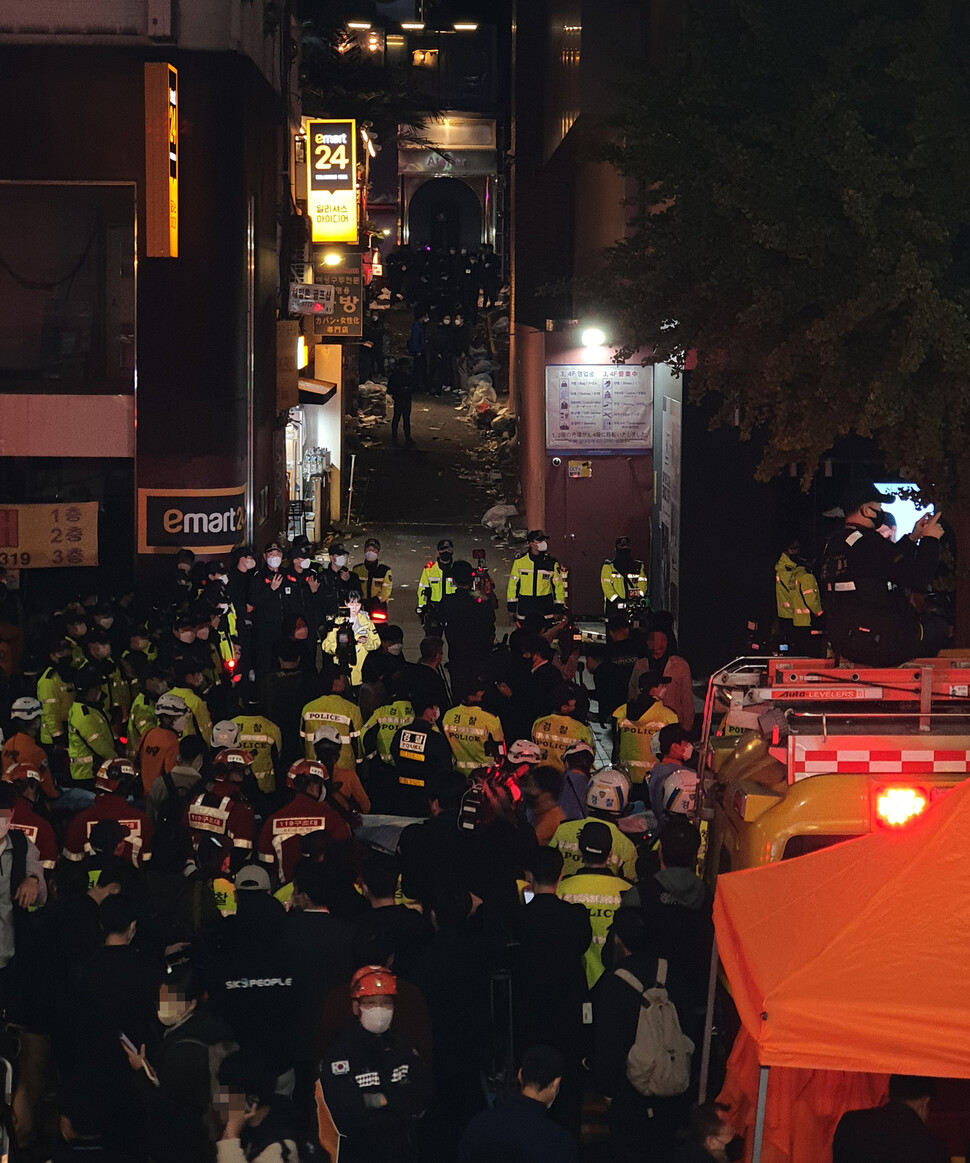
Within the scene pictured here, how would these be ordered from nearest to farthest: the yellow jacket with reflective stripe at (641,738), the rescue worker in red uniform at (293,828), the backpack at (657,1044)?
the backpack at (657,1044), the rescue worker in red uniform at (293,828), the yellow jacket with reflective stripe at (641,738)

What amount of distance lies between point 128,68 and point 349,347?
60.7 feet

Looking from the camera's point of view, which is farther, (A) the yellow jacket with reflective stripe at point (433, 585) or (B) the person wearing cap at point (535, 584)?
(B) the person wearing cap at point (535, 584)

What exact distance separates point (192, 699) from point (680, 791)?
4.21m

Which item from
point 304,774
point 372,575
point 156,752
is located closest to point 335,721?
point 156,752

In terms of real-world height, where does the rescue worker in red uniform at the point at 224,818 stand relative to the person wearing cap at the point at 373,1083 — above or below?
above

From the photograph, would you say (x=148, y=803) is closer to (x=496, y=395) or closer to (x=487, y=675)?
(x=487, y=675)

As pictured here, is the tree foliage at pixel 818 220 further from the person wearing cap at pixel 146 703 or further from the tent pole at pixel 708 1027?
the tent pole at pixel 708 1027

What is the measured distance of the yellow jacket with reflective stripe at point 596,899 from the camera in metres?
8.59

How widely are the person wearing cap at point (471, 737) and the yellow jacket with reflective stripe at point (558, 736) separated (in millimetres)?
352

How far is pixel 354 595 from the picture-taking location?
731 inches

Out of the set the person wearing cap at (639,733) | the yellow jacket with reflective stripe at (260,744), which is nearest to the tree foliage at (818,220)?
the person wearing cap at (639,733)

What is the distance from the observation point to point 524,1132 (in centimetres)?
616

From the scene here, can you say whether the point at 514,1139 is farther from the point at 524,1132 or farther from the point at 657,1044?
the point at 657,1044

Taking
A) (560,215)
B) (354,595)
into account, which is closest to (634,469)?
(354,595)
